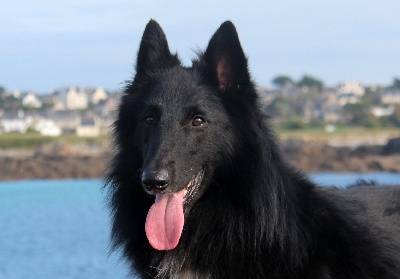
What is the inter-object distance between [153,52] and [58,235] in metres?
25.4

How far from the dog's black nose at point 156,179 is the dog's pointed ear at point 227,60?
2.95 feet

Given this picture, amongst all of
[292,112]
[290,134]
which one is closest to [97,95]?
[292,112]

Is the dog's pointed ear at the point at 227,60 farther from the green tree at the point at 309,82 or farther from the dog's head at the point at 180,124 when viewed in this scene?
the green tree at the point at 309,82

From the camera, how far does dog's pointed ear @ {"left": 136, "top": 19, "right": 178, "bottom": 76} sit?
19.1ft

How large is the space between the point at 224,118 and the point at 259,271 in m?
1.07

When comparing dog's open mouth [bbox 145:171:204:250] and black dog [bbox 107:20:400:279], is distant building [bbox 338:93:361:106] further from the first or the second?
dog's open mouth [bbox 145:171:204:250]

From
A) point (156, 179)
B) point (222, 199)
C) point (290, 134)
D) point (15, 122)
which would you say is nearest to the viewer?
point (156, 179)

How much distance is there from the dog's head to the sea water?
738 mm

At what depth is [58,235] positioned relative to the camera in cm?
3034

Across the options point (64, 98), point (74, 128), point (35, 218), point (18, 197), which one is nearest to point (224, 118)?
point (35, 218)

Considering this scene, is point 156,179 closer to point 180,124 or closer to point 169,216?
point 169,216

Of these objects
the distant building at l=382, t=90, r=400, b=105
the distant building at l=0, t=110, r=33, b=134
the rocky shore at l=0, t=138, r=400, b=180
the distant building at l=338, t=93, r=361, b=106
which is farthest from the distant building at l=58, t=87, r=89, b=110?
the rocky shore at l=0, t=138, r=400, b=180

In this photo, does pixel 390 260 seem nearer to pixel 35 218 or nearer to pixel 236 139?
pixel 236 139

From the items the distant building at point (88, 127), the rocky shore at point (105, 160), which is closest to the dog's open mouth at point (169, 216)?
the rocky shore at point (105, 160)
